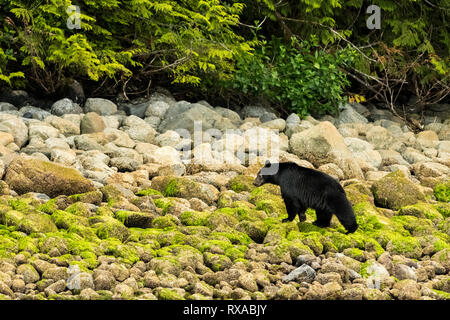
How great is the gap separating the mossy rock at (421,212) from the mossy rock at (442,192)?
1.22 meters

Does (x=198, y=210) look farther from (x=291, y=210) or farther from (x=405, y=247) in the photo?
(x=405, y=247)

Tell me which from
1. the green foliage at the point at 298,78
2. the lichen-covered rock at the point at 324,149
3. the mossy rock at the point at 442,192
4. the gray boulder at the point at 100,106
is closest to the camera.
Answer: the mossy rock at the point at 442,192

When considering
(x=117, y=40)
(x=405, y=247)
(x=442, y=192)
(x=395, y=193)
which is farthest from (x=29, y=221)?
(x=117, y=40)

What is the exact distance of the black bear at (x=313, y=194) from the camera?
691 centimetres

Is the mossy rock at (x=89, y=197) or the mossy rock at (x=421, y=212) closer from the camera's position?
the mossy rock at (x=89, y=197)

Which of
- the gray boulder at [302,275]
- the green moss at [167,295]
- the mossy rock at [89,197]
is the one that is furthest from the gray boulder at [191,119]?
the green moss at [167,295]

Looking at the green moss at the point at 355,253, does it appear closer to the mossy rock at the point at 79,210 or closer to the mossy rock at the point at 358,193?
the mossy rock at the point at 358,193

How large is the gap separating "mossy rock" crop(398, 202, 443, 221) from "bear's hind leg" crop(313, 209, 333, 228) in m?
1.27

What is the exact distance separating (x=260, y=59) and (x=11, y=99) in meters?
4.58

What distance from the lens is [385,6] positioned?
14.5 m

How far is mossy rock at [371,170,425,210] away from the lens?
27.7 feet

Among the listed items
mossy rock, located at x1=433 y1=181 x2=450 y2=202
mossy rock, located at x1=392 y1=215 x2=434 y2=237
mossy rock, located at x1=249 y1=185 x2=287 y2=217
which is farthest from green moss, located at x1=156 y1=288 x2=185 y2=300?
mossy rock, located at x1=433 y1=181 x2=450 y2=202
